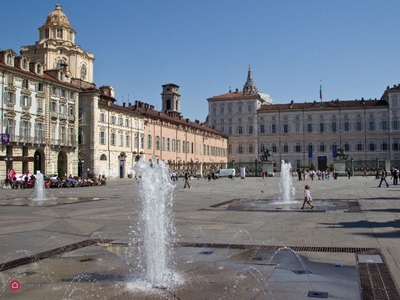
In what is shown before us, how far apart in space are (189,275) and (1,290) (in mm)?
2472

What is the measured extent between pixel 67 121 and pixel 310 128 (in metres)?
Answer: 61.4

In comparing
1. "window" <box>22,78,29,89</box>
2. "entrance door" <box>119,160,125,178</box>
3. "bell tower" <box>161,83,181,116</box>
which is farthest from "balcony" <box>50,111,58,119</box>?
"bell tower" <box>161,83,181,116</box>

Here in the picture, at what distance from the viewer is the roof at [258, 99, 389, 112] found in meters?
92.5

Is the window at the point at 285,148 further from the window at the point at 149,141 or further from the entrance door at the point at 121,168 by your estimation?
the entrance door at the point at 121,168

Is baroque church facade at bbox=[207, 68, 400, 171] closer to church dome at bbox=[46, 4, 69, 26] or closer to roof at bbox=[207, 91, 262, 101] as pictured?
roof at bbox=[207, 91, 262, 101]

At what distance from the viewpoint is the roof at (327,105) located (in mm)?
92500

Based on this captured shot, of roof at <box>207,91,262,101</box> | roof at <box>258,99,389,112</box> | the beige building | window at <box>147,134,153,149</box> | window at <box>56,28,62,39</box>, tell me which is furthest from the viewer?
roof at <box>207,91,262,101</box>

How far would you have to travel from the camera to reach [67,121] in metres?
49.0

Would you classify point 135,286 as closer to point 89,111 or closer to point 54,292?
point 54,292

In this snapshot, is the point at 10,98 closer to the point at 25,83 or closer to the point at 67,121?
the point at 25,83

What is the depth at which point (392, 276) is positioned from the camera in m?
5.95

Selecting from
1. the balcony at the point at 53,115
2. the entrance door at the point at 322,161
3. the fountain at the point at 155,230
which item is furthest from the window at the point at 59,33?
the entrance door at the point at 322,161

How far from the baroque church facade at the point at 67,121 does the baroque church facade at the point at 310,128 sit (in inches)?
1004

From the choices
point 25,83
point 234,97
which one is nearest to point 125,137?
point 25,83
